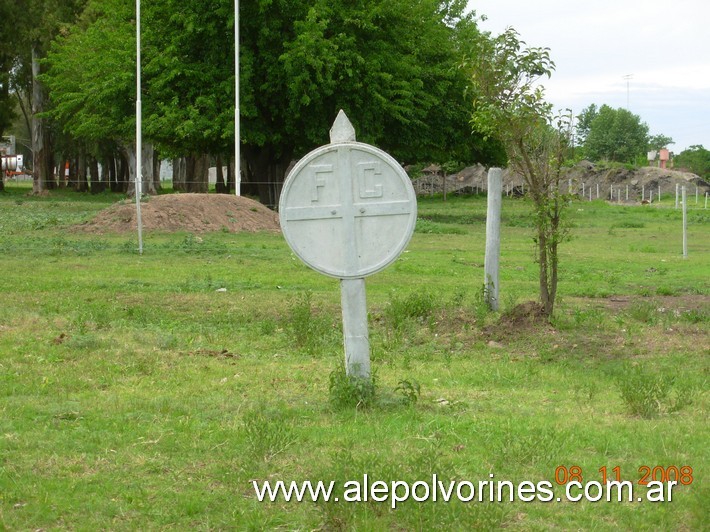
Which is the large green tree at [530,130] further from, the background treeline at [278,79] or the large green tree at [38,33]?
the large green tree at [38,33]

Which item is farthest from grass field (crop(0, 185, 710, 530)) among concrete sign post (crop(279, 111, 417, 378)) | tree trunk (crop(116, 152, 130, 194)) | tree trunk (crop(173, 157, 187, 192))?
tree trunk (crop(116, 152, 130, 194))

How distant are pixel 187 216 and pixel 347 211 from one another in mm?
21921

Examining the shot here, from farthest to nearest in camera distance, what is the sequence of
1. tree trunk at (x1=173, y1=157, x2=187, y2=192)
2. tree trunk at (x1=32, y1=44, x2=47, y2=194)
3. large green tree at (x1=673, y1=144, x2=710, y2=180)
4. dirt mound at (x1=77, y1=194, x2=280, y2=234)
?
large green tree at (x1=673, y1=144, x2=710, y2=180), tree trunk at (x1=173, y1=157, x2=187, y2=192), tree trunk at (x1=32, y1=44, x2=47, y2=194), dirt mound at (x1=77, y1=194, x2=280, y2=234)

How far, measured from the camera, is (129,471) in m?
5.82

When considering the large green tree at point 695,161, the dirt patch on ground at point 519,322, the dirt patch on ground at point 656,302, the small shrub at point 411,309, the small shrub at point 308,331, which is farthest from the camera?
the large green tree at point 695,161

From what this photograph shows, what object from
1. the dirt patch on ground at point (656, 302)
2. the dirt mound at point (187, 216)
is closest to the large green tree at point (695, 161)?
the dirt mound at point (187, 216)

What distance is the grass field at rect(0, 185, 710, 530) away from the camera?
17.2ft

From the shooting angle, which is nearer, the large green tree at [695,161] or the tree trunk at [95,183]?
the tree trunk at [95,183]

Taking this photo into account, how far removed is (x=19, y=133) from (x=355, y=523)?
378 ft

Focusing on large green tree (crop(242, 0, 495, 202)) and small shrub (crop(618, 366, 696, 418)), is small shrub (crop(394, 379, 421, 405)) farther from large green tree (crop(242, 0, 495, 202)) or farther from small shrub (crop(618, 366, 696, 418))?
large green tree (crop(242, 0, 495, 202))

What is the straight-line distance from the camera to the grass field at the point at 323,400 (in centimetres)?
523

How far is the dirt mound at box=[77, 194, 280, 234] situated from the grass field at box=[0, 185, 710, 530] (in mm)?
11313

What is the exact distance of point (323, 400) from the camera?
7.62 m

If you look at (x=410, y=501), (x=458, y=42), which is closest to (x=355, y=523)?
(x=410, y=501)
